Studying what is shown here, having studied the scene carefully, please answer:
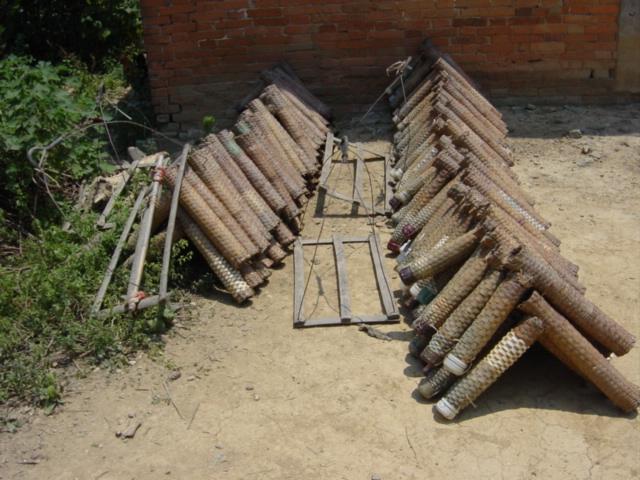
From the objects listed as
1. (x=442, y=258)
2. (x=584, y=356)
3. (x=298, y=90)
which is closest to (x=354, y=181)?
(x=298, y=90)

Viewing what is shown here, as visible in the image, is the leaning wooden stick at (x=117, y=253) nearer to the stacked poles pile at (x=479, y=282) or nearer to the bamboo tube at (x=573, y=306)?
the stacked poles pile at (x=479, y=282)

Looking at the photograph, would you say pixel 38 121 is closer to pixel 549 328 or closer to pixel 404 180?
pixel 404 180

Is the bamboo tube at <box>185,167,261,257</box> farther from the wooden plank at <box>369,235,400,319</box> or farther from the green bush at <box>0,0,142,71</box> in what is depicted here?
the green bush at <box>0,0,142,71</box>

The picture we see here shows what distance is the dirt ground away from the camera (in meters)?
5.01

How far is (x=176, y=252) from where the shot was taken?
672cm

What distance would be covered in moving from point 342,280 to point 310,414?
177cm

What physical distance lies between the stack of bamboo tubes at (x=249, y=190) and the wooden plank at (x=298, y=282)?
10cm

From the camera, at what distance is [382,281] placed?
273 inches

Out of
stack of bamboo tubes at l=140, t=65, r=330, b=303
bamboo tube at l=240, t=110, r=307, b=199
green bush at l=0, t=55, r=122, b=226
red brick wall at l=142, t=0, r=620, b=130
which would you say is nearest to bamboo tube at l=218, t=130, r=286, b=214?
stack of bamboo tubes at l=140, t=65, r=330, b=303

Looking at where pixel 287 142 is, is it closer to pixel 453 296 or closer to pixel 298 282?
pixel 298 282

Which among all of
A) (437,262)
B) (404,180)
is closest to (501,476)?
(437,262)

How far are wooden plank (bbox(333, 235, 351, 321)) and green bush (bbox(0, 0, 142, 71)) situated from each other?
19.0 feet

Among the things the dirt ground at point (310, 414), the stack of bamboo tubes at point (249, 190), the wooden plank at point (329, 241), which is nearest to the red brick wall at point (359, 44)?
the stack of bamboo tubes at point (249, 190)

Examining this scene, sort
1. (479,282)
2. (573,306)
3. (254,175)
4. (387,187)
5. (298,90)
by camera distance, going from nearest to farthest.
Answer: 1. (573,306)
2. (479,282)
3. (254,175)
4. (387,187)
5. (298,90)
